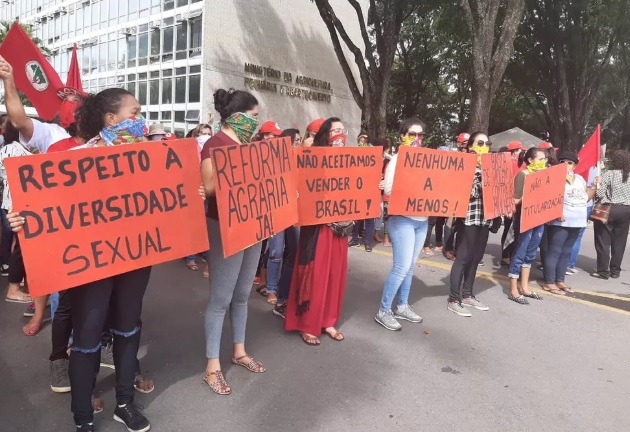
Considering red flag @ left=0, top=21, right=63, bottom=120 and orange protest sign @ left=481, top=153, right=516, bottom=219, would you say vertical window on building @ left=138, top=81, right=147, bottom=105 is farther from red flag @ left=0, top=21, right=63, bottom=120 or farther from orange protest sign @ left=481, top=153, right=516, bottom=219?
orange protest sign @ left=481, top=153, right=516, bottom=219

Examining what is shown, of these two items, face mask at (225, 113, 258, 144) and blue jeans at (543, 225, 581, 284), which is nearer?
face mask at (225, 113, 258, 144)

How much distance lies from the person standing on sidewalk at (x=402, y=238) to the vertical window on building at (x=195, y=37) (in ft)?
58.6

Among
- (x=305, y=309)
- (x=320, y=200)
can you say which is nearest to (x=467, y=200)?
(x=320, y=200)

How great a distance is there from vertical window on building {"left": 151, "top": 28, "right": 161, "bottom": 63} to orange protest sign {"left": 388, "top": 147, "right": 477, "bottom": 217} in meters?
21.0

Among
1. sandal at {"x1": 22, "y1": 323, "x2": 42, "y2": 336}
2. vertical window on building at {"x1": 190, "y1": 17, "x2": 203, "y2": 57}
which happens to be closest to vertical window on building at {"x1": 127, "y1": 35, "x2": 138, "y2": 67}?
vertical window on building at {"x1": 190, "y1": 17, "x2": 203, "y2": 57}

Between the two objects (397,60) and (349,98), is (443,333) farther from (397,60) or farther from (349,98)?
(397,60)

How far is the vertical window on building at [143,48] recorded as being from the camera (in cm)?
2262

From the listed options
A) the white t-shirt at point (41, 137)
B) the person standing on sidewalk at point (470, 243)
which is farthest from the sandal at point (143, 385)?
the person standing on sidewalk at point (470, 243)

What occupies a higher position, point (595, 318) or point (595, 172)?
point (595, 172)

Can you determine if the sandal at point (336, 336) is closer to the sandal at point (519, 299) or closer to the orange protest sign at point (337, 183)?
the orange protest sign at point (337, 183)

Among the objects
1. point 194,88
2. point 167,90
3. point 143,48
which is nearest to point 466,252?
point 194,88

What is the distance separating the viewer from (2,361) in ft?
10.7

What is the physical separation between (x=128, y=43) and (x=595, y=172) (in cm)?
2285

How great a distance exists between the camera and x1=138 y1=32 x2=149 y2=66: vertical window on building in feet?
74.2
